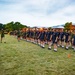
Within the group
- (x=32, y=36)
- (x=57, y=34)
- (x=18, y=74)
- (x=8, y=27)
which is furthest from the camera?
(x=8, y=27)

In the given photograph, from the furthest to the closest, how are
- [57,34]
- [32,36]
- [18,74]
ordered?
1. [32,36]
2. [57,34]
3. [18,74]

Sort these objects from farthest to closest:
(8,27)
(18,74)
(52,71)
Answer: (8,27), (52,71), (18,74)

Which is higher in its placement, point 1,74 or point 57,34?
point 57,34

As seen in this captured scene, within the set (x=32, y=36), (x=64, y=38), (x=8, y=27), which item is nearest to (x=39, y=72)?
(x=64, y=38)

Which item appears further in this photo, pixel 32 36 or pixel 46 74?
pixel 32 36

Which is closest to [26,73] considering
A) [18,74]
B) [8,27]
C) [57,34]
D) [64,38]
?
[18,74]

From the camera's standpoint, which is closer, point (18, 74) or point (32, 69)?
point (18, 74)

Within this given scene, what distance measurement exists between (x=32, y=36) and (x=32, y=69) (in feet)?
72.0

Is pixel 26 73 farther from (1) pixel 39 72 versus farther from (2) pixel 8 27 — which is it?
(2) pixel 8 27

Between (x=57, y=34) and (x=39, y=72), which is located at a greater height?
(x=57, y=34)

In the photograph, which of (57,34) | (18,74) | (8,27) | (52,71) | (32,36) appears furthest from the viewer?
(8,27)

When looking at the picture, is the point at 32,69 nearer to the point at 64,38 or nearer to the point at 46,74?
the point at 46,74

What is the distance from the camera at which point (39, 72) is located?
9055 millimetres

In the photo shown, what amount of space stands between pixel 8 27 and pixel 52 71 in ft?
411
